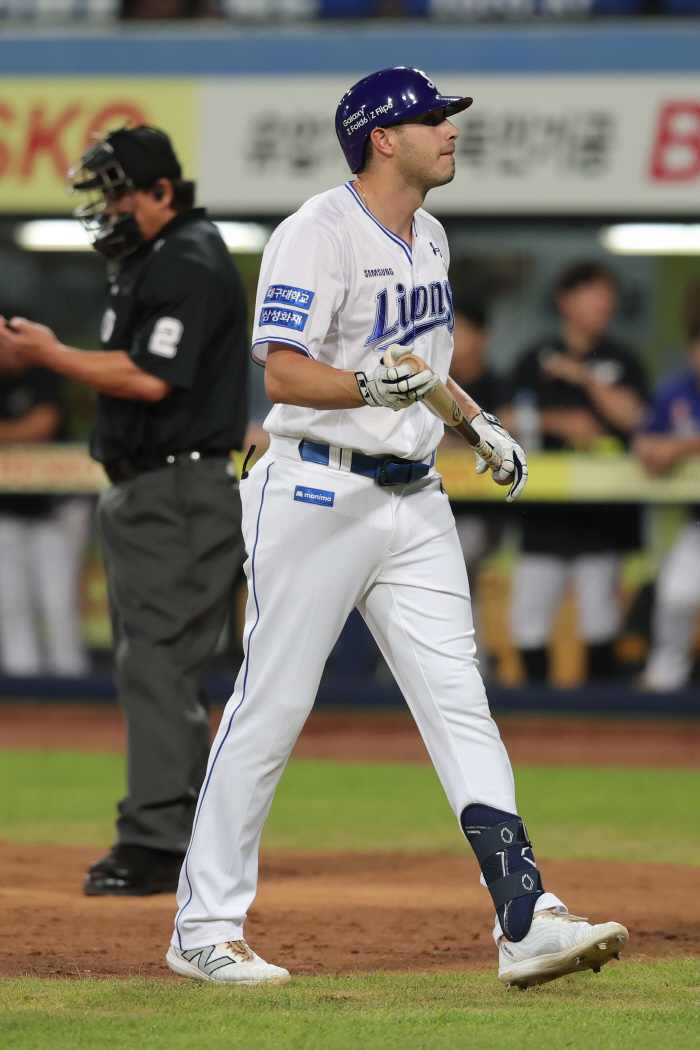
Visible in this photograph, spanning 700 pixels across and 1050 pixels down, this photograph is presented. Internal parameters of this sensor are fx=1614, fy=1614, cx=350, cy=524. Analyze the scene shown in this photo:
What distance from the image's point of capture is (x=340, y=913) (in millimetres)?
4660

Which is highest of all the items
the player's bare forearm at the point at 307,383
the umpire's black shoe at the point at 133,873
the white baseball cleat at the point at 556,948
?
the player's bare forearm at the point at 307,383

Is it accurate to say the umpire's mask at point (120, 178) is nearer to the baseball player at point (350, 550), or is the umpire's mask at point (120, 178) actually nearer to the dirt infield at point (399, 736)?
the baseball player at point (350, 550)

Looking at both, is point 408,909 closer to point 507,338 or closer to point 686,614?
point 686,614

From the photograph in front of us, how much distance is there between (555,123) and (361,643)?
3432 mm

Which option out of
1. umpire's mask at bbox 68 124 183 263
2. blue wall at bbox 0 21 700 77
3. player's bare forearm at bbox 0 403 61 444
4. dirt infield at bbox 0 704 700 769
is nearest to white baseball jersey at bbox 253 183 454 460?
umpire's mask at bbox 68 124 183 263

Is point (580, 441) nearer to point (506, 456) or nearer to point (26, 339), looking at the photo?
point (26, 339)

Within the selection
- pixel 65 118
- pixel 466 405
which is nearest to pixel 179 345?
pixel 466 405

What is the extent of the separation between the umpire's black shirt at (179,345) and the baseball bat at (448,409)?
1384 mm

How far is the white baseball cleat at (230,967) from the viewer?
364 cm

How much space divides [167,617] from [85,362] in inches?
32.8

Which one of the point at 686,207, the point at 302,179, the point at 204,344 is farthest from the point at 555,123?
the point at 204,344

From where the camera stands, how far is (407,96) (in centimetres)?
378

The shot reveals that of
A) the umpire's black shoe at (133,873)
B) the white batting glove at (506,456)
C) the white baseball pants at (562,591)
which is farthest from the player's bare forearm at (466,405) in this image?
the white baseball pants at (562,591)

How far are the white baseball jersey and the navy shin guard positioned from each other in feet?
2.80
